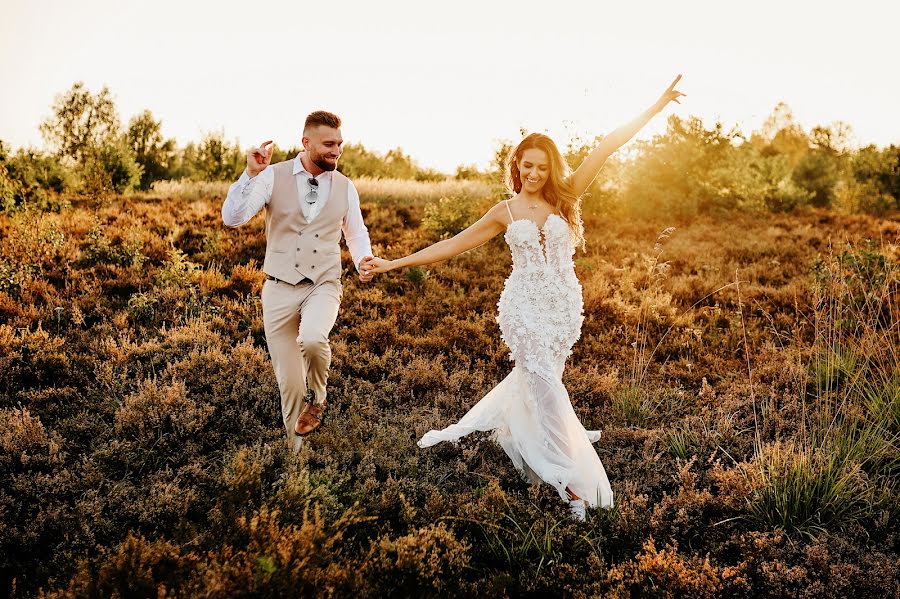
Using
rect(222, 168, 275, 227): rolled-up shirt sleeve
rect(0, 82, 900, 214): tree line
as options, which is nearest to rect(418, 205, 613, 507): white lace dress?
rect(222, 168, 275, 227): rolled-up shirt sleeve

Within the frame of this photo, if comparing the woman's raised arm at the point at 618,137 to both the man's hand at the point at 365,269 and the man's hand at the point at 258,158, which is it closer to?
the man's hand at the point at 365,269

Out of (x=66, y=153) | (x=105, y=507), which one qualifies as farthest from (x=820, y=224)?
(x=66, y=153)

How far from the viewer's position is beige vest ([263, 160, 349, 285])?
4.77 metres

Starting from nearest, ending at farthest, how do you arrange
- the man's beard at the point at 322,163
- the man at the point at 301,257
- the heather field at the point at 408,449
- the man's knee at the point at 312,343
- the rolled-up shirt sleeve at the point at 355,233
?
the heather field at the point at 408,449
the man's knee at the point at 312,343
the man at the point at 301,257
the man's beard at the point at 322,163
the rolled-up shirt sleeve at the point at 355,233

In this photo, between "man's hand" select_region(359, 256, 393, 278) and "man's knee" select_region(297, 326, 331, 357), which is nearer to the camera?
"man's knee" select_region(297, 326, 331, 357)

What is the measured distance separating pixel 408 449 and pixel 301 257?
1861mm

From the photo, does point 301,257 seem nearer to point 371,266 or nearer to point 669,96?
point 371,266

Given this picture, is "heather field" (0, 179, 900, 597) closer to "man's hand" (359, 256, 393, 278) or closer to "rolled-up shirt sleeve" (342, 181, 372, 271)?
"man's hand" (359, 256, 393, 278)

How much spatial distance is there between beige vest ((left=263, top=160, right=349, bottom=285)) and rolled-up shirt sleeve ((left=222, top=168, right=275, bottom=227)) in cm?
11

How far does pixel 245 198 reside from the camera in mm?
4613

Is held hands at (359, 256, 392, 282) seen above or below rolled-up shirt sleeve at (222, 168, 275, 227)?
below

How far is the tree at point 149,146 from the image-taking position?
37.2m

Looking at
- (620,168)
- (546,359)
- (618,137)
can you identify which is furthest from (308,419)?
(620,168)

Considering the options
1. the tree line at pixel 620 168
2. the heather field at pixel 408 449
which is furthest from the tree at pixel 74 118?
the heather field at pixel 408 449
